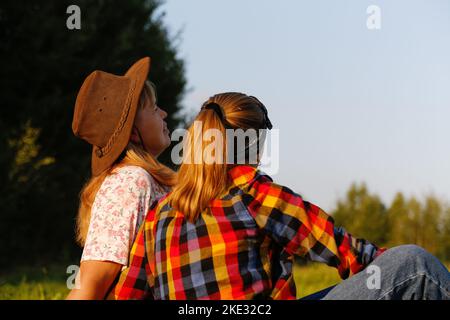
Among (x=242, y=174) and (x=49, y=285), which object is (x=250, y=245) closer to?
(x=242, y=174)

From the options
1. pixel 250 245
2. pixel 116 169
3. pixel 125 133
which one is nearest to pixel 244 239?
pixel 250 245

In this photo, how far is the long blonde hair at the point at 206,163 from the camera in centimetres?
226

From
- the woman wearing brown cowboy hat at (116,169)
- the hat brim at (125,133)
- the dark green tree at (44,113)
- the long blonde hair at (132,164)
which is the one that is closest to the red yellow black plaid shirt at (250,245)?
the woman wearing brown cowboy hat at (116,169)

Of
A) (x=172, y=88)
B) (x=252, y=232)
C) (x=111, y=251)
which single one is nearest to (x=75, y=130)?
(x=111, y=251)

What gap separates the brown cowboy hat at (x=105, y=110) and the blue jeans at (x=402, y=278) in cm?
121

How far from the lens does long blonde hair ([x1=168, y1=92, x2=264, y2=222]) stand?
7.41ft

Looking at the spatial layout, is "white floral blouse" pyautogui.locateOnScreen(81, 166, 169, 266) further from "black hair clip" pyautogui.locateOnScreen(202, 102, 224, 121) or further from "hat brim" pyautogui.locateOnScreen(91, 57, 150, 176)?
"black hair clip" pyautogui.locateOnScreen(202, 102, 224, 121)

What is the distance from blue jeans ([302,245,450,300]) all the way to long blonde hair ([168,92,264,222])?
0.55 meters

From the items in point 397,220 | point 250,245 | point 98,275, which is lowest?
point 397,220

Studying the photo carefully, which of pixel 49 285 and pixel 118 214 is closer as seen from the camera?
pixel 118 214

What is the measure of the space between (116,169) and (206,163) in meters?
0.55

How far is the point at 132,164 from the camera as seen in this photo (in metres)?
2.74

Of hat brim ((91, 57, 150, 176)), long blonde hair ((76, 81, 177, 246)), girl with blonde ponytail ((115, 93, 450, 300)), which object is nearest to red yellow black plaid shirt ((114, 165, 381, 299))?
girl with blonde ponytail ((115, 93, 450, 300))
